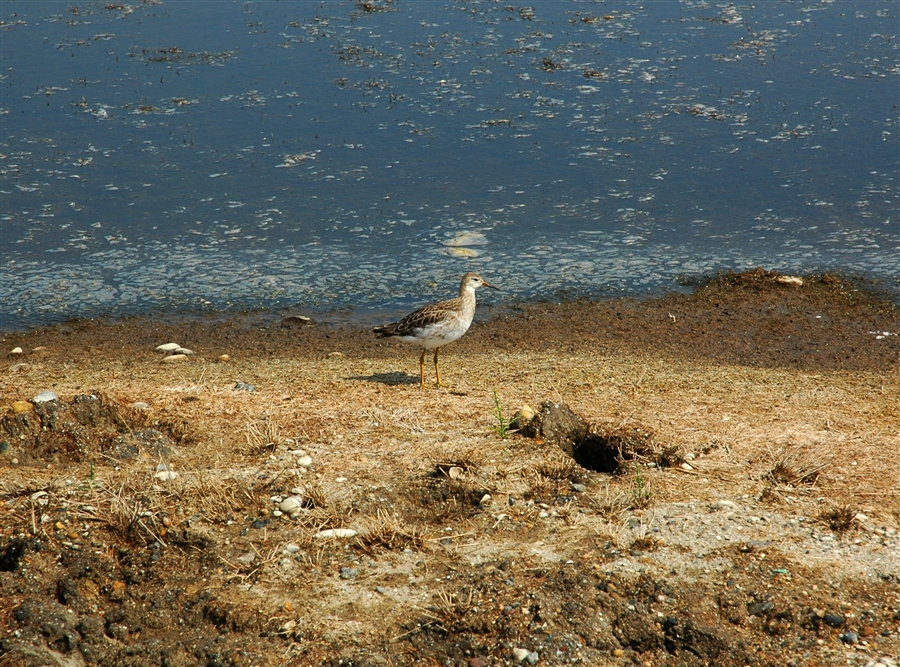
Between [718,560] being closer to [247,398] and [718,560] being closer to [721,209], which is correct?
[247,398]

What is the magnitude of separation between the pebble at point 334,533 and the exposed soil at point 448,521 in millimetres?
16

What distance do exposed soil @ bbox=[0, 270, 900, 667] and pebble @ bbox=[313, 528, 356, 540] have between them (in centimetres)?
2

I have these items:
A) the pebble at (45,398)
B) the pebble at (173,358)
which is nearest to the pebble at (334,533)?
the pebble at (45,398)

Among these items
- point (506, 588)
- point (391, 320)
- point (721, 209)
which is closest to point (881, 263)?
point (721, 209)

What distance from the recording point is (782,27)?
65.5 feet

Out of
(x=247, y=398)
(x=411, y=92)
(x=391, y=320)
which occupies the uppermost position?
(x=411, y=92)

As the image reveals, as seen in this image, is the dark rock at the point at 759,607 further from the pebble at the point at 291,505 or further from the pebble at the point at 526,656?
the pebble at the point at 291,505

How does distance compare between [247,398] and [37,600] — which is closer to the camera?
[37,600]

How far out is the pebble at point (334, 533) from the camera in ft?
16.4

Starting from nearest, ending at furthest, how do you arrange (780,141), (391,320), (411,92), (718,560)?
(718,560) < (391,320) < (780,141) < (411,92)

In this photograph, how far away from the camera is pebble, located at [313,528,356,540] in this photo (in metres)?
5.01

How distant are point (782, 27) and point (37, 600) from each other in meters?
19.9

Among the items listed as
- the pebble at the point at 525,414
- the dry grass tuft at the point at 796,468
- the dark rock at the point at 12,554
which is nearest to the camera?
the dark rock at the point at 12,554

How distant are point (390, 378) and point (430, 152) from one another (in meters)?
7.30
